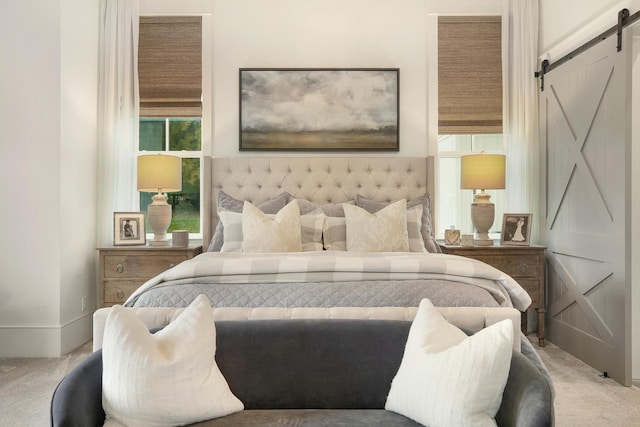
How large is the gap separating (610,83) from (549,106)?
2.84 feet

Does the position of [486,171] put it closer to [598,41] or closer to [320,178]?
[598,41]

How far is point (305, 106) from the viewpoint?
4.35 meters

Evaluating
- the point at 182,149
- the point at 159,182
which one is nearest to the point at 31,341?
the point at 159,182

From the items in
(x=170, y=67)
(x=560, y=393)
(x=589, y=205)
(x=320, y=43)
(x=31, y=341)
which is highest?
(x=320, y=43)

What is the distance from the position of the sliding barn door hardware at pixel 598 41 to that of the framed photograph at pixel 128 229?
11.6 ft

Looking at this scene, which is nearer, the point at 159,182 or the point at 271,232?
the point at 271,232

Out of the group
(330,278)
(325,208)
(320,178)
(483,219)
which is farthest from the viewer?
(320,178)

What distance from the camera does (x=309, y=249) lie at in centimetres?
337

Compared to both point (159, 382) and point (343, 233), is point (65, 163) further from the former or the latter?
point (159, 382)

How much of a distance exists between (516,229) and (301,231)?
73.2 inches

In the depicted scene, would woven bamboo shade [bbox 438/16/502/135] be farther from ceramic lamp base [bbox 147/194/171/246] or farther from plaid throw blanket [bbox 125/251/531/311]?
ceramic lamp base [bbox 147/194/171/246]

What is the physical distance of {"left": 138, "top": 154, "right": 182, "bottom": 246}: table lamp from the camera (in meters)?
3.90

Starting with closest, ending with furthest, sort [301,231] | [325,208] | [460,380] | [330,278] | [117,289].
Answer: [460,380] → [330,278] → [301,231] → [117,289] → [325,208]

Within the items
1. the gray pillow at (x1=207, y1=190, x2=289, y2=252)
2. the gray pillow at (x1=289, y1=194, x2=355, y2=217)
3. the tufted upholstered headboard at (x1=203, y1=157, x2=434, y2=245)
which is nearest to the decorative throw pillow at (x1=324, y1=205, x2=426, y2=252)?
the gray pillow at (x1=289, y1=194, x2=355, y2=217)
